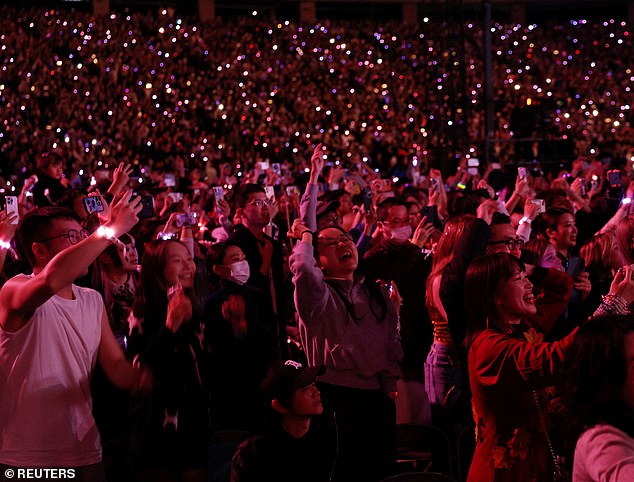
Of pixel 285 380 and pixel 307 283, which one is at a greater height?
pixel 307 283

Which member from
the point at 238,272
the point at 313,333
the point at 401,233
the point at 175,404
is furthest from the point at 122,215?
the point at 401,233

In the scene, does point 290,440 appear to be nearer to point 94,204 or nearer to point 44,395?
point 44,395

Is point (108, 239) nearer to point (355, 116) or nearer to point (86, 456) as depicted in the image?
point (86, 456)

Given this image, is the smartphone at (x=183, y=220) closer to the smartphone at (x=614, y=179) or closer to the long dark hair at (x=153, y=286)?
the long dark hair at (x=153, y=286)

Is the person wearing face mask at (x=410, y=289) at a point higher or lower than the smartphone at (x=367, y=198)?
lower

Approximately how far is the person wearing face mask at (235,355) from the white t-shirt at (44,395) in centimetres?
182

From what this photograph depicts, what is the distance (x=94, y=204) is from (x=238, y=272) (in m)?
1.61

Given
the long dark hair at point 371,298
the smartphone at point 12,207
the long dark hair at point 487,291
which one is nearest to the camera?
the long dark hair at point 487,291

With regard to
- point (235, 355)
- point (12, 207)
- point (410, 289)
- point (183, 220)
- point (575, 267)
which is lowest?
point (235, 355)

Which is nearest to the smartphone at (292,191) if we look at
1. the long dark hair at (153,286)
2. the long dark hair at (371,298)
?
the long dark hair at (371,298)

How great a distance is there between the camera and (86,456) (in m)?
3.21

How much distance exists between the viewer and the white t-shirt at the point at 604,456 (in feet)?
7.86

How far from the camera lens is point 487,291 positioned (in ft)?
11.7

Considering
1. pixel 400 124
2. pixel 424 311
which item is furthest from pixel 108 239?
pixel 400 124
